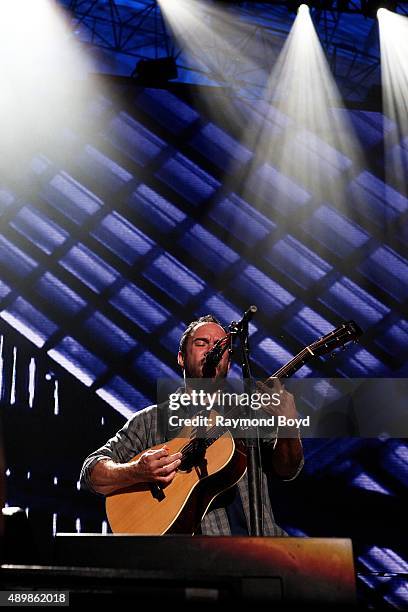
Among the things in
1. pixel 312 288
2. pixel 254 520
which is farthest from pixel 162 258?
pixel 254 520

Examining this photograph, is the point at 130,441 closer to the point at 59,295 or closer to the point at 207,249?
the point at 59,295

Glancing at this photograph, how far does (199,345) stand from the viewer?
12.6ft

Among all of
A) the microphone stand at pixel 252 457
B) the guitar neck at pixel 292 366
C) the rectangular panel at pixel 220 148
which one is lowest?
the microphone stand at pixel 252 457

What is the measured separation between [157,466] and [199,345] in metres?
0.86

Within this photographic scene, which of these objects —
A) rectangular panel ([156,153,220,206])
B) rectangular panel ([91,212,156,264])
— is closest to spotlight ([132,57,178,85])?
rectangular panel ([156,153,220,206])

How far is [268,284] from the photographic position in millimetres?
4949

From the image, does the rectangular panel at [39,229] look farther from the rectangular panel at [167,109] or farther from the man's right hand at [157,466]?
the man's right hand at [157,466]

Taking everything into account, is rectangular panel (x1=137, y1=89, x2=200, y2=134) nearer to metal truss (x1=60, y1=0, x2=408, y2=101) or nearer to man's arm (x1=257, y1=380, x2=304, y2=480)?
metal truss (x1=60, y1=0, x2=408, y2=101)

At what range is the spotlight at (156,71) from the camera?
17.3 ft

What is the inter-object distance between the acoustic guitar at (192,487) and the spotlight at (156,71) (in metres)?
2.83

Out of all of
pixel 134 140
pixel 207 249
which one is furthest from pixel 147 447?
pixel 134 140

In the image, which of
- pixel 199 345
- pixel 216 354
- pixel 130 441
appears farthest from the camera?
pixel 199 345

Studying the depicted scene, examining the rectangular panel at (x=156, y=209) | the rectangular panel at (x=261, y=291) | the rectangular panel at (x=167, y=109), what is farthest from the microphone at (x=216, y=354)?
the rectangular panel at (x=167, y=109)

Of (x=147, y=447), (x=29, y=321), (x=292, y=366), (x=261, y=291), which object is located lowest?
(x=147, y=447)
